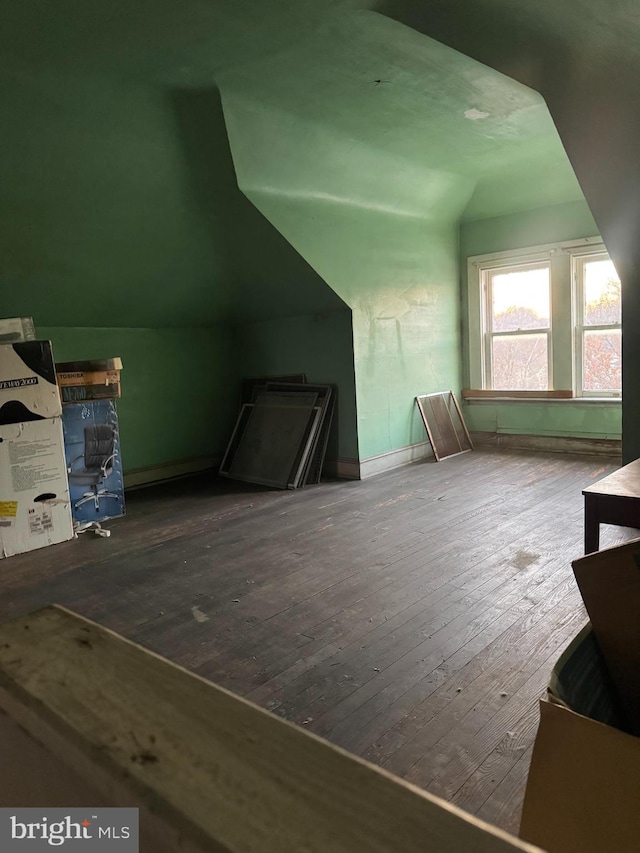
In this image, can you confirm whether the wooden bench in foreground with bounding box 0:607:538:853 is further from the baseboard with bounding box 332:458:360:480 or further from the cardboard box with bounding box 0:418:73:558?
A: the baseboard with bounding box 332:458:360:480

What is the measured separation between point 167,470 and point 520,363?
13.2ft

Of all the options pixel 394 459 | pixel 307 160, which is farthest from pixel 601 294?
pixel 307 160

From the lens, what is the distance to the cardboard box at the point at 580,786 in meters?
0.70

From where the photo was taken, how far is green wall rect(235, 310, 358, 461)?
18.4 feet

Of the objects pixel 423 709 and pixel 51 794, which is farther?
pixel 423 709

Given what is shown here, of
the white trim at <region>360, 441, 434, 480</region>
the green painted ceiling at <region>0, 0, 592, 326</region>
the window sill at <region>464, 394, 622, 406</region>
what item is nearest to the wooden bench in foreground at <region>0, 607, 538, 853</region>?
the green painted ceiling at <region>0, 0, 592, 326</region>

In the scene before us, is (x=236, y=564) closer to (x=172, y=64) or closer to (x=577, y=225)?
(x=172, y=64)

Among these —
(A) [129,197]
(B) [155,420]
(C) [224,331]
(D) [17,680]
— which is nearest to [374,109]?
(A) [129,197]

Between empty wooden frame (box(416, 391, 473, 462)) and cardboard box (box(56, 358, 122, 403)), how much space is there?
3159 mm

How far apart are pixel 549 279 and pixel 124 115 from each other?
4.57 m

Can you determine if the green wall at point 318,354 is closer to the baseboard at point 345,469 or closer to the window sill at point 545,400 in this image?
the baseboard at point 345,469

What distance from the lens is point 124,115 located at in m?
3.49

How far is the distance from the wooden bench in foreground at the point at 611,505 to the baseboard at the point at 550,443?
373cm

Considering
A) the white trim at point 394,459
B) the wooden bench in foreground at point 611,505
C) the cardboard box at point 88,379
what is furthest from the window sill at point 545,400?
the cardboard box at point 88,379
